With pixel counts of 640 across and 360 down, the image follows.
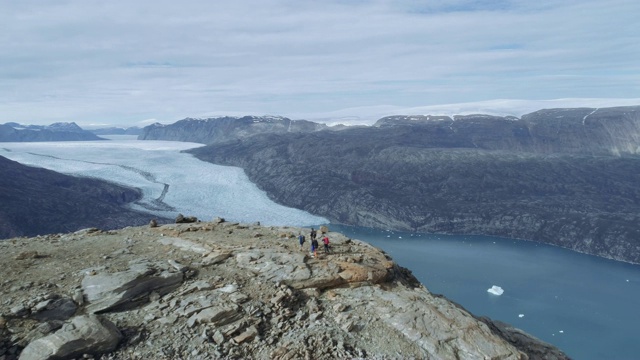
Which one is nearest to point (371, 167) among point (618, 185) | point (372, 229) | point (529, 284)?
point (372, 229)

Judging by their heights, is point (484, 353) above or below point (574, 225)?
above

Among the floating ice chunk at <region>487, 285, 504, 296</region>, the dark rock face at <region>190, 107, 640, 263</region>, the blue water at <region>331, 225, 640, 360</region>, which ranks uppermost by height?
the dark rock face at <region>190, 107, 640, 263</region>

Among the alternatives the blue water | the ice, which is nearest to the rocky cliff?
the blue water

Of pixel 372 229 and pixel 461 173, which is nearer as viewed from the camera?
pixel 372 229

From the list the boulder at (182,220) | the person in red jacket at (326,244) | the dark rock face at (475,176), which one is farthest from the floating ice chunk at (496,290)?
the person in red jacket at (326,244)

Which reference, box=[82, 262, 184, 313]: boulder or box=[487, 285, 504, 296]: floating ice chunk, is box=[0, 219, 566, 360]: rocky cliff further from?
box=[487, 285, 504, 296]: floating ice chunk

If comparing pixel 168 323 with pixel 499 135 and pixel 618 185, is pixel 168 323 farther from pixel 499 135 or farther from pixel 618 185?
pixel 499 135

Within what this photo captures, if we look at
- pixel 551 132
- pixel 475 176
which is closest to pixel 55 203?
pixel 475 176
